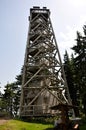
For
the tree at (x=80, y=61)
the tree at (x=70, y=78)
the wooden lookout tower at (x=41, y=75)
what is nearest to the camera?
the wooden lookout tower at (x=41, y=75)

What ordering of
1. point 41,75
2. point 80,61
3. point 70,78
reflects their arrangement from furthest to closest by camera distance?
point 70,78, point 80,61, point 41,75

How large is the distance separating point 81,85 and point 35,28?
A: 10.7 meters

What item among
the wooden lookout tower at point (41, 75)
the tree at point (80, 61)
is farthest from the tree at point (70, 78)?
the wooden lookout tower at point (41, 75)

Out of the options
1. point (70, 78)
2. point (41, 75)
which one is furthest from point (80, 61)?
point (41, 75)

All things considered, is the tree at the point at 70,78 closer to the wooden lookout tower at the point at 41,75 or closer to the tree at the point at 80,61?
the tree at the point at 80,61

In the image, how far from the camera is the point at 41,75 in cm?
2912

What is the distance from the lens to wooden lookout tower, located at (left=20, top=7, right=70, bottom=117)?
28.4m

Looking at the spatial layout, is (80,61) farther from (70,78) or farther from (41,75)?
(41,75)

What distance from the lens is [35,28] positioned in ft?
114

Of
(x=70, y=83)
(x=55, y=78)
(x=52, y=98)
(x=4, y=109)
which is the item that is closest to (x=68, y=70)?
(x=70, y=83)

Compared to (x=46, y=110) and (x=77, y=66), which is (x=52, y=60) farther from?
(x=46, y=110)

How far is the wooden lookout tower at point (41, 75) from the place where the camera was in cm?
2841

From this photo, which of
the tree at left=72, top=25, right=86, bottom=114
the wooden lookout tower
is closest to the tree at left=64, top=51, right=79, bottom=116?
the tree at left=72, top=25, right=86, bottom=114

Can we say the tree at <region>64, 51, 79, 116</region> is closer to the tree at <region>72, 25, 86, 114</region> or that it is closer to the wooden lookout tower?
the tree at <region>72, 25, 86, 114</region>
